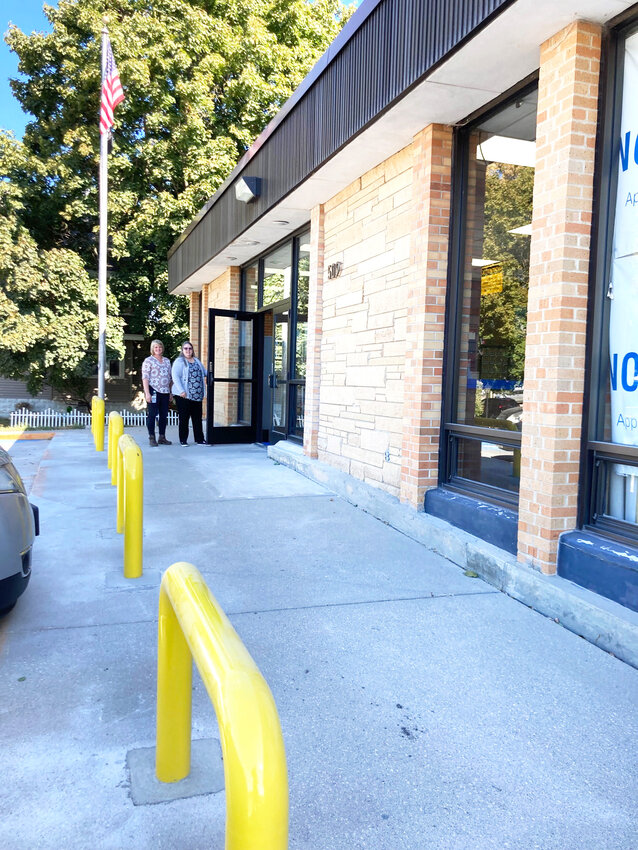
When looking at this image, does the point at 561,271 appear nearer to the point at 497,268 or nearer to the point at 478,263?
the point at 497,268

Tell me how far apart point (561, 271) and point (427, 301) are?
66.5 inches

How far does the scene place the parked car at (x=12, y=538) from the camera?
3191 millimetres

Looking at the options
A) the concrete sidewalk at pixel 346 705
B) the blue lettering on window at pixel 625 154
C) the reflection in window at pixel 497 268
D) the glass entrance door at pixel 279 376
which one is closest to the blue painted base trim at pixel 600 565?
the concrete sidewalk at pixel 346 705

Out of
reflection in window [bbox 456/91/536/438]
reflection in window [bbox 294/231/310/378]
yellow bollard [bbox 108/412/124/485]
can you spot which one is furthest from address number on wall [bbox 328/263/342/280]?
yellow bollard [bbox 108/412/124/485]

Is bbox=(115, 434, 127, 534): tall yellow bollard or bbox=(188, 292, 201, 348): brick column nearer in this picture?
bbox=(115, 434, 127, 534): tall yellow bollard

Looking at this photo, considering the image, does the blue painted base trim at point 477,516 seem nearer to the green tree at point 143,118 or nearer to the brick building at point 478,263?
the brick building at point 478,263

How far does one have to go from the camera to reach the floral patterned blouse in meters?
10.6

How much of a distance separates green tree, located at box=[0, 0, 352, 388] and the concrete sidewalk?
16.0 meters

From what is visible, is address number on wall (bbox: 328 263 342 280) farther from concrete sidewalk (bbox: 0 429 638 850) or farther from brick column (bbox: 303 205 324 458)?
concrete sidewalk (bbox: 0 429 638 850)

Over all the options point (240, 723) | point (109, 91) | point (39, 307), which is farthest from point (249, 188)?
point (39, 307)

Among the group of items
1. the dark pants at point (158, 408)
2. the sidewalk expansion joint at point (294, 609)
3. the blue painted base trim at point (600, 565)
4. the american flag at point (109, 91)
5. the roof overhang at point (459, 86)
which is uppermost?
the american flag at point (109, 91)

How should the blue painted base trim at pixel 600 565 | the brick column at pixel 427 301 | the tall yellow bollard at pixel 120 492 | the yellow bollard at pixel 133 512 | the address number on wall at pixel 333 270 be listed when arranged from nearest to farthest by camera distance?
1. the blue painted base trim at pixel 600 565
2. the yellow bollard at pixel 133 512
3. the tall yellow bollard at pixel 120 492
4. the brick column at pixel 427 301
5. the address number on wall at pixel 333 270

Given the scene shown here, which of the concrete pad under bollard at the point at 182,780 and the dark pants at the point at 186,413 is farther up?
the dark pants at the point at 186,413

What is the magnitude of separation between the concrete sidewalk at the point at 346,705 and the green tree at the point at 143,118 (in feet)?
52.6
